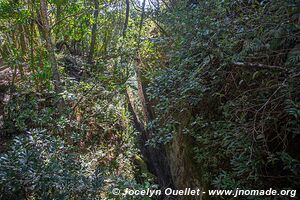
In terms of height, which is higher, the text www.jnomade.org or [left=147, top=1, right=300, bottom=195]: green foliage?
[left=147, top=1, right=300, bottom=195]: green foliage

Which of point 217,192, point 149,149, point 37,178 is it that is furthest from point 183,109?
point 149,149

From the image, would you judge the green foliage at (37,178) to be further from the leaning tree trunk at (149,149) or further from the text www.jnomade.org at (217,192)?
the leaning tree trunk at (149,149)

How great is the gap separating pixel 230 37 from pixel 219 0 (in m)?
0.72

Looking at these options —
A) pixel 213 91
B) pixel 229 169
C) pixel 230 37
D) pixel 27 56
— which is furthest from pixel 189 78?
pixel 27 56

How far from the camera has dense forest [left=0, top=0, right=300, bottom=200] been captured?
1866 millimetres

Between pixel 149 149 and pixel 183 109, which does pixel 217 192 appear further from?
pixel 149 149

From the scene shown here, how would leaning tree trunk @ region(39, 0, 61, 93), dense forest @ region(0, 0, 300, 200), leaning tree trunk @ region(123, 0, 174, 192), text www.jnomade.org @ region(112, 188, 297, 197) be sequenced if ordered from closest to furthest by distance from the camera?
text www.jnomade.org @ region(112, 188, 297, 197)
dense forest @ region(0, 0, 300, 200)
leaning tree trunk @ region(39, 0, 61, 93)
leaning tree trunk @ region(123, 0, 174, 192)

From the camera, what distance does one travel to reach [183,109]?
2.67m

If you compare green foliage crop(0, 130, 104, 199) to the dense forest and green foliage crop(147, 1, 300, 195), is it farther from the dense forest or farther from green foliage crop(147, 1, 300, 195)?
green foliage crop(147, 1, 300, 195)

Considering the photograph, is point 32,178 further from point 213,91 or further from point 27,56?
point 27,56

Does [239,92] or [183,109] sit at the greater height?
[239,92]

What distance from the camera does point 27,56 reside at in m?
4.55

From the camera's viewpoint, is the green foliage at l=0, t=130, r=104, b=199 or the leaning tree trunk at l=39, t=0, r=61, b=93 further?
the leaning tree trunk at l=39, t=0, r=61, b=93

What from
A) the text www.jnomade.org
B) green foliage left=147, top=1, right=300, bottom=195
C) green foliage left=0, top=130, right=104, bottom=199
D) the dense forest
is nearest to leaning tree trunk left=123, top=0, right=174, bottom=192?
the dense forest
